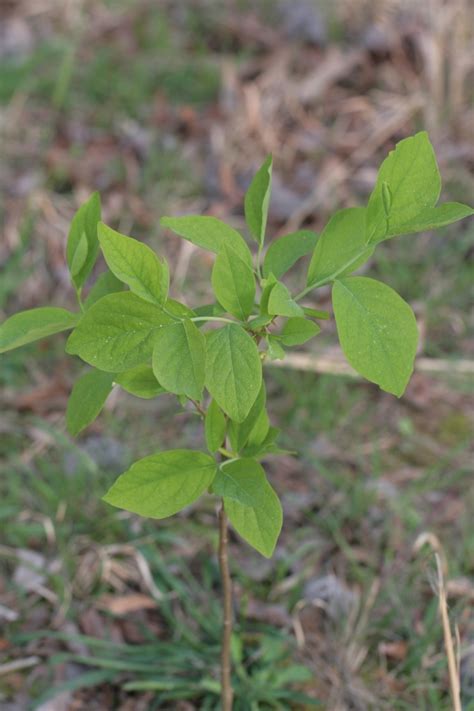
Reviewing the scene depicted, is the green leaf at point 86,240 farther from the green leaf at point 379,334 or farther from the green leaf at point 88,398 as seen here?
the green leaf at point 379,334

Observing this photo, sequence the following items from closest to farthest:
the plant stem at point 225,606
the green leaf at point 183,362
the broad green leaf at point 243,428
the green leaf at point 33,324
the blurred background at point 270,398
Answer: the green leaf at point 183,362 < the green leaf at point 33,324 < the broad green leaf at point 243,428 < the plant stem at point 225,606 < the blurred background at point 270,398

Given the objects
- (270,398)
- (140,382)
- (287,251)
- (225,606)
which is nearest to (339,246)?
(287,251)

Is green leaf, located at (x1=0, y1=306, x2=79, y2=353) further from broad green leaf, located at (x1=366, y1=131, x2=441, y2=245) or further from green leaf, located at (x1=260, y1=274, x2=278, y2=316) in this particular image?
broad green leaf, located at (x1=366, y1=131, x2=441, y2=245)

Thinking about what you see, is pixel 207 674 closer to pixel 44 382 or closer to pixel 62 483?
pixel 62 483

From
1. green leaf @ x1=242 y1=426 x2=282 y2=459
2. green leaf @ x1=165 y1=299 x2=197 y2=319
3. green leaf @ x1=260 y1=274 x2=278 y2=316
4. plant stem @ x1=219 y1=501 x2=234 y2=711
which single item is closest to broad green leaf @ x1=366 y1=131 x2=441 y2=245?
green leaf @ x1=260 y1=274 x2=278 y2=316

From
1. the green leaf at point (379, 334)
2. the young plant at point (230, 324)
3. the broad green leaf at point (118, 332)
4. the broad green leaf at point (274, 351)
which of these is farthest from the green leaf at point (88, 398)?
the green leaf at point (379, 334)

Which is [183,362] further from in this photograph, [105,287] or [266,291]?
[105,287]
